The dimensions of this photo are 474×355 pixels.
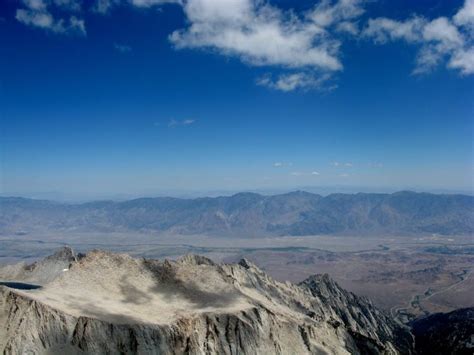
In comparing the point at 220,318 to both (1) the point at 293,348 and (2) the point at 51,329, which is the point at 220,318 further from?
(2) the point at 51,329

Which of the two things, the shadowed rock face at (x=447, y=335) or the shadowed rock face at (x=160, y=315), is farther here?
the shadowed rock face at (x=447, y=335)

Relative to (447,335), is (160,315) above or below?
above

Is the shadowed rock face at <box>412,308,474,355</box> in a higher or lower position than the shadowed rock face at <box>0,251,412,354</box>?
lower

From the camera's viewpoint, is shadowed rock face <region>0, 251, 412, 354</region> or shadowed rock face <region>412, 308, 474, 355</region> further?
shadowed rock face <region>412, 308, 474, 355</region>

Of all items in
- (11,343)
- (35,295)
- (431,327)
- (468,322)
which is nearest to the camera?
(11,343)

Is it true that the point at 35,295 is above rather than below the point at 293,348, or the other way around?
above

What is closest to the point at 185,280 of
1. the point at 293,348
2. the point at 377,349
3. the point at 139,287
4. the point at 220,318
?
the point at 139,287

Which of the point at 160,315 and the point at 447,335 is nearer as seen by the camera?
the point at 160,315

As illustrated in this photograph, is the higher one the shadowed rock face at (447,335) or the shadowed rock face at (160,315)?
the shadowed rock face at (160,315)
